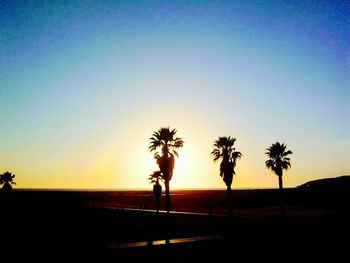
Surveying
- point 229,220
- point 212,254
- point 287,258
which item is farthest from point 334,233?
point 229,220

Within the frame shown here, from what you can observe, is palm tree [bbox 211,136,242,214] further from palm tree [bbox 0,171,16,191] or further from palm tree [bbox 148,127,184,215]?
palm tree [bbox 0,171,16,191]

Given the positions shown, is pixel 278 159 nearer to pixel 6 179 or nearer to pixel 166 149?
pixel 166 149

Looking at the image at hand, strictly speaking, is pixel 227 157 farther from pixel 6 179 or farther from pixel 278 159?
pixel 6 179

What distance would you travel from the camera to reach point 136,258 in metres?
7.28

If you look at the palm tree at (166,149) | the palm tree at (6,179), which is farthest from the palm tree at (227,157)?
the palm tree at (6,179)

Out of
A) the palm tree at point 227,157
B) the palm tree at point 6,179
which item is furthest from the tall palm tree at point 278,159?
the palm tree at point 6,179

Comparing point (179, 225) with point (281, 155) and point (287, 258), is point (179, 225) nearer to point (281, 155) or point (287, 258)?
point (287, 258)

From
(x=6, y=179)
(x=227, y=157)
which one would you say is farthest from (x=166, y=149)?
(x=6, y=179)

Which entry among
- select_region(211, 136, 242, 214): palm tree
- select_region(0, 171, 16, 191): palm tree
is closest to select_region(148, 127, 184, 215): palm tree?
→ select_region(211, 136, 242, 214): palm tree

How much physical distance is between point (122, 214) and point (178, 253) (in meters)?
33.5

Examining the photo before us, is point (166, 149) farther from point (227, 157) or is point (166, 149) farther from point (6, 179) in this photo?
point (6, 179)

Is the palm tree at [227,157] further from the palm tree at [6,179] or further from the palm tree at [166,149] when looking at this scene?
the palm tree at [6,179]

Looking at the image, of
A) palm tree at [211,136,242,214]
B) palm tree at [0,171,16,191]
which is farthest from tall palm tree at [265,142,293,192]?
palm tree at [0,171,16,191]

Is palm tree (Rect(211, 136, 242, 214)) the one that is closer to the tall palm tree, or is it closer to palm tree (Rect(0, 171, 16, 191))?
the tall palm tree
